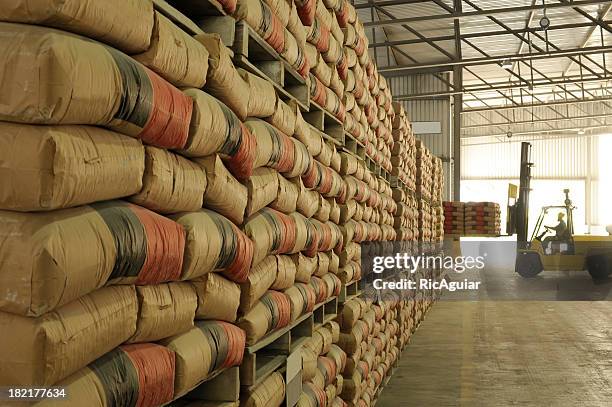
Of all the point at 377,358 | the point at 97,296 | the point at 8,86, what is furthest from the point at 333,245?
the point at 8,86

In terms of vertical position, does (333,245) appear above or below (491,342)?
above

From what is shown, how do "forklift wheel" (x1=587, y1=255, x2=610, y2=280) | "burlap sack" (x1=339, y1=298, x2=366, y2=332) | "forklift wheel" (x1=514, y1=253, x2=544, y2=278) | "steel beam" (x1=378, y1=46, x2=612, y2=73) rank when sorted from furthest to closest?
"forklift wheel" (x1=514, y1=253, x2=544, y2=278)
"forklift wheel" (x1=587, y1=255, x2=610, y2=280)
"steel beam" (x1=378, y1=46, x2=612, y2=73)
"burlap sack" (x1=339, y1=298, x2=366, y2=332)

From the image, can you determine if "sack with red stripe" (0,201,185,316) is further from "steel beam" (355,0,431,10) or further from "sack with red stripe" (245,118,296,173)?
"steel beam" (355,0,431,10)

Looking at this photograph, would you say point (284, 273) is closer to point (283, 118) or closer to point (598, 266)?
point (283, 118)

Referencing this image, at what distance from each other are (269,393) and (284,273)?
54 cm

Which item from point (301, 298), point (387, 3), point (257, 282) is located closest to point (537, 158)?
point (387, 3)

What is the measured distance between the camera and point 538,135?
34938mm

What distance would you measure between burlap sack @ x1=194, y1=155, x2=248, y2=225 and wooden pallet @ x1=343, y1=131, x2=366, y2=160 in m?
2.52

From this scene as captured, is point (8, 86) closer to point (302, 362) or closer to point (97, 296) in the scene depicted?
point (97, 296)

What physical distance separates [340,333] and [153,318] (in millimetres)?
3173

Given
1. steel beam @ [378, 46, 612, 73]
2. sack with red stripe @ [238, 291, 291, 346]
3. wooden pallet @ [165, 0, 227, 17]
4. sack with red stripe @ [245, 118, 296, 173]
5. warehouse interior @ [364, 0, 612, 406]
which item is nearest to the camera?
wooden pallet @ [165, 0, 227, 17]

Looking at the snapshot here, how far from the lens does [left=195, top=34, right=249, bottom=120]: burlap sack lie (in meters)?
2.13

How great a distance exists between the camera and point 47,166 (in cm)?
123

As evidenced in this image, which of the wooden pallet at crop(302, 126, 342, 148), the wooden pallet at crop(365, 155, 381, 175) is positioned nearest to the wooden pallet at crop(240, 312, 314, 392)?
the wooden pallet at crop(302, 126, 342, 148)
